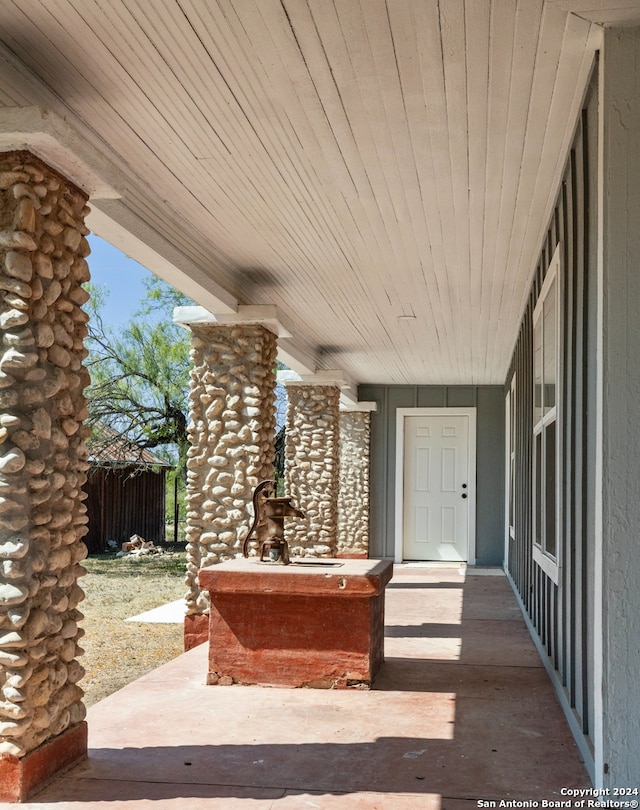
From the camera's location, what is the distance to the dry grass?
7.27 meters

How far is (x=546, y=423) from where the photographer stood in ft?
17.5

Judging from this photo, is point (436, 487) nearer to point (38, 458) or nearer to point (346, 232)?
point (346, 232)

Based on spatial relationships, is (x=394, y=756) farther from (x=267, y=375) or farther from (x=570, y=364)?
(x=267, y=375)

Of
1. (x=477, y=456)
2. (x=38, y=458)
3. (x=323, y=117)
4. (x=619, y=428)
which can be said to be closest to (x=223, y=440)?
(x=323, y=117)

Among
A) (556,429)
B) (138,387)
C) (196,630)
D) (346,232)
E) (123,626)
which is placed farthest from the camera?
(138,387)

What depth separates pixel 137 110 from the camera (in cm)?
375

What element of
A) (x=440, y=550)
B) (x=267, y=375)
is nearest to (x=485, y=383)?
(x=440, y=550)

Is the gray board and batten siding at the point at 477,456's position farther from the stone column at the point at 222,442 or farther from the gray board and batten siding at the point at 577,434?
the gray board and batten siding at the point at 577,434

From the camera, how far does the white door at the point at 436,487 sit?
43.5 feet

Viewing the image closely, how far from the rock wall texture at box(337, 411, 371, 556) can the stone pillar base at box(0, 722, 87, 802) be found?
9627 millimetres

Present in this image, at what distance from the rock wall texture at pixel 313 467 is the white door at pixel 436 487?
276 cm

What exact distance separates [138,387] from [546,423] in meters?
12.7

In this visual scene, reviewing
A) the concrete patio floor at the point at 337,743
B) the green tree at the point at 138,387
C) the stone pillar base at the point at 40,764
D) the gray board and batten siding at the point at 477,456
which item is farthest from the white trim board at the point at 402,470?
the stone pillar base at the point at 40,764

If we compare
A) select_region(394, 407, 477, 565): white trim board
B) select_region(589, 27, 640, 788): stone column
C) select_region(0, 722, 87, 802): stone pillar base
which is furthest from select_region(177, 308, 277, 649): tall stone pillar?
select_region(394, 407, 477, 565): white trim board
